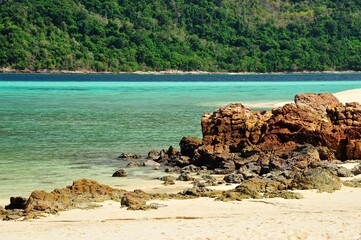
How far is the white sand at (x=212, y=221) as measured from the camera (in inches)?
459

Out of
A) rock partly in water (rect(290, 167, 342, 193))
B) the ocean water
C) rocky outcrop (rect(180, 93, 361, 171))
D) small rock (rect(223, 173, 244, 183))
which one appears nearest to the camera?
rock partly in water (rect(290, 167, 342, 193))

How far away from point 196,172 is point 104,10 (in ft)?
537

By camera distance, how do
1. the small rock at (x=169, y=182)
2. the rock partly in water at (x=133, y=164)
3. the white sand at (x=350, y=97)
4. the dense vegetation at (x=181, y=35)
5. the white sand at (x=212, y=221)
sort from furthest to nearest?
the dense vegetation at (x=181, y=35), the white sand at (x=350, y=97), the rock partly in water at (x=133, y=164), the small rock at (x=169, y=182), the white sand at (x=212, y=221)

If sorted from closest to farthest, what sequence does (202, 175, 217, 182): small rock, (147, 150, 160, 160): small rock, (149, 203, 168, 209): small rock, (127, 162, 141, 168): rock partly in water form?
(149, 203, 168, 209): small rock → (202, 175, 217, 182): small rock → (127, 162, 141, 168): rock partly in water → (147, 150, 160, 160): small rock

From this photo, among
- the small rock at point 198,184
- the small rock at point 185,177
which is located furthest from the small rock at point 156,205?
the small rock at point 185,177

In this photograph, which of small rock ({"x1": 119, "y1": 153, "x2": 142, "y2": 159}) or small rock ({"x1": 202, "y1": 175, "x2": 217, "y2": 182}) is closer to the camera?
small rock ({"x1": 202, "y1": 175, "x2": 217, "y2": 182})

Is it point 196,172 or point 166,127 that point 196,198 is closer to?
point 196,172

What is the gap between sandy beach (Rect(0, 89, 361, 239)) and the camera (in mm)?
11672

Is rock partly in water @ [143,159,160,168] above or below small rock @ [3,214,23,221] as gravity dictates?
below

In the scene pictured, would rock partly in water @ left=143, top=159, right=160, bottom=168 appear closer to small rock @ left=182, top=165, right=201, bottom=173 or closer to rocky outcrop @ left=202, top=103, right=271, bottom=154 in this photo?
small rock @ left=182, top=165, right=201, bottom=173

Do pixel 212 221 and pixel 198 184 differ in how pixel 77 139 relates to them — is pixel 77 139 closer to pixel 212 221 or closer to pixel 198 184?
pixel 198 184

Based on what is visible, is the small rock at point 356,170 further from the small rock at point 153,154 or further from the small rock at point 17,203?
the small rock at point 17,203

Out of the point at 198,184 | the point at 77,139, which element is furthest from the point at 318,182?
the point at 77,139

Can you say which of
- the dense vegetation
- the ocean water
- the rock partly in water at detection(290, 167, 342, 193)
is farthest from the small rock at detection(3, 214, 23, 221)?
the dense vegetation
